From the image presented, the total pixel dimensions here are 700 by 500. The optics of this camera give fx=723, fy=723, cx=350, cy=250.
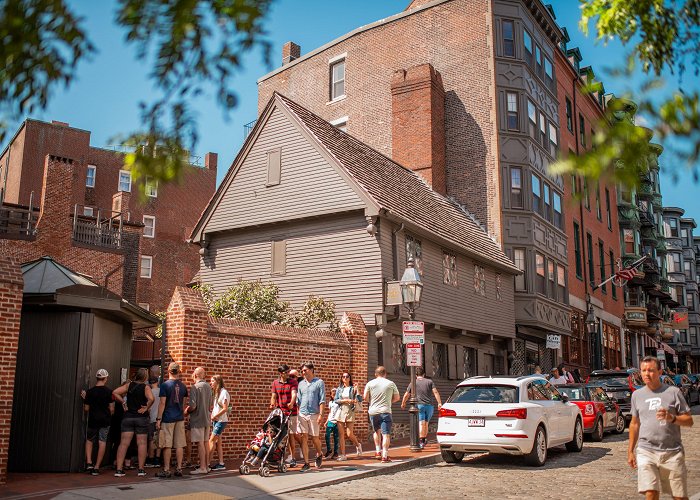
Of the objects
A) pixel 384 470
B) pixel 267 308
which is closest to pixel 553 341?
pixel 267 308

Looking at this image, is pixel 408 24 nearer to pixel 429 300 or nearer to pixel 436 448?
pixel 429 300

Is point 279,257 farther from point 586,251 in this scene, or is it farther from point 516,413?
point 586,251

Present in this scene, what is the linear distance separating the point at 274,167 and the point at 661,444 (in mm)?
17052

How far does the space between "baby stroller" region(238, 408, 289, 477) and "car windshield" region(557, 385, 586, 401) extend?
9055 millimetres

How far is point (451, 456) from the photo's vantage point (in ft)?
47.2

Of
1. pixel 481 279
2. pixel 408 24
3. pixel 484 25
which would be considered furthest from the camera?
pixel 408 24

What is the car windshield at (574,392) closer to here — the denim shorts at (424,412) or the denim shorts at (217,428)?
the denim shorts at (424,412)

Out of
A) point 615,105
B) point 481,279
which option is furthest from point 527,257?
point 615,105

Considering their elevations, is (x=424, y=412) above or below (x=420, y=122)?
below

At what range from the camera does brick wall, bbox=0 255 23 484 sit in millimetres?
10992

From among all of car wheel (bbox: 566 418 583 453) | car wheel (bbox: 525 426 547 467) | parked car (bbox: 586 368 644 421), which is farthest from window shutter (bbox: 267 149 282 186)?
car wheel (bbox: 525 426 547 467)

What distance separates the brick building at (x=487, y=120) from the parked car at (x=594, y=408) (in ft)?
23.4

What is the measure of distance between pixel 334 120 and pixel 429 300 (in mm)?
Answer: 14643

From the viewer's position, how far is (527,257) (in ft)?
91.7
